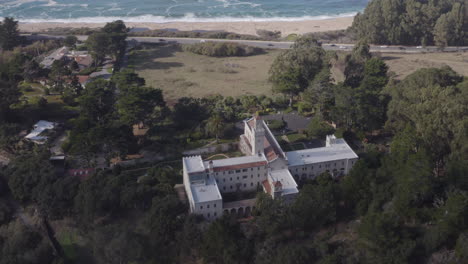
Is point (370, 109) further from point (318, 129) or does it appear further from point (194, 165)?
point (194, 165)

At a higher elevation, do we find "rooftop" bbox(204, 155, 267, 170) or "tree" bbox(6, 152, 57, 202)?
"rooftop" bbox(204, 155, 267, 170)

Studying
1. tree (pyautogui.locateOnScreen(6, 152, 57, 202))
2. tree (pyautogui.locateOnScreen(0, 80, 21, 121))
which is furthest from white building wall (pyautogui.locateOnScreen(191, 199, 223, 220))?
tree (pyautogui.locateOnScreen(0, 80, 21, 121))

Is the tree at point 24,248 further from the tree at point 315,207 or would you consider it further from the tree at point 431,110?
the tree at point 431,110

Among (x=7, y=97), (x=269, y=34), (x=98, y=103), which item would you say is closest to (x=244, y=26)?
(x=269, y=34)

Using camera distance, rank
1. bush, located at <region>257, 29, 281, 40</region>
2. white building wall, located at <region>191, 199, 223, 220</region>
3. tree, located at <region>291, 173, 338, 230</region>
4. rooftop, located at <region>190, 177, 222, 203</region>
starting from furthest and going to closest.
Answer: bush, located at <region>257, 29, 281, 40</region> < rooftop, located at <region>190, 177, 222, 203</region> < white building wall, located at <region>191, 199, 223, 220</region> < tree, located at <region>291, 173, 338, 230</region>

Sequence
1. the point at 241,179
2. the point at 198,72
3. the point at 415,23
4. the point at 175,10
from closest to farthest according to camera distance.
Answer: the point at 241,179 → the point at 198,72 → the point at 415,23 → the point at 175,10

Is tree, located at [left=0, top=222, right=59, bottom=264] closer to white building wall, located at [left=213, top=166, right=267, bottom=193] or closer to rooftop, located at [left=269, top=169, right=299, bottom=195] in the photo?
white building wall, located at [left=213, top=166, right=267, bottom=193]

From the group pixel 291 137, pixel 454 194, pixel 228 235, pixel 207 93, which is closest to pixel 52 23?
pixel 207 93
